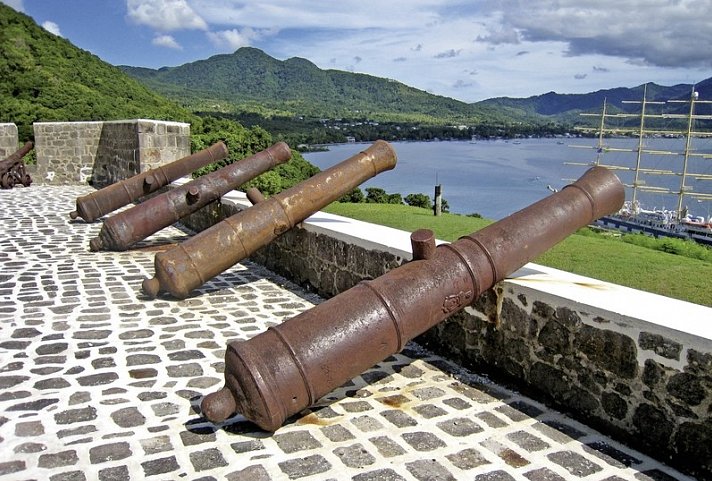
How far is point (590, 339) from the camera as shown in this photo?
3.31 metres

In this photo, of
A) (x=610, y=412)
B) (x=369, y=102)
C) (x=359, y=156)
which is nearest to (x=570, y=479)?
(x=610, y=412)

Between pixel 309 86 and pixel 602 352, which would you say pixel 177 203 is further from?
pixel 309 86

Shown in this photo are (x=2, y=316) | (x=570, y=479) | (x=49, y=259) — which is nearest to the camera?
(x=570, y=479)

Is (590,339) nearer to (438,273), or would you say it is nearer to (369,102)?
(438,273)

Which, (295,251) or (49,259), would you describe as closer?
(295,251)

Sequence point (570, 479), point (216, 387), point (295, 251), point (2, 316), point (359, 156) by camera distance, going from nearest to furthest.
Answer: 1. point (570, 479)
2. point (216, 387)
3. point (2, 316)
4. point (359, 156)
5. point (295, 251)

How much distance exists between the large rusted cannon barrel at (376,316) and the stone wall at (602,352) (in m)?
0.37

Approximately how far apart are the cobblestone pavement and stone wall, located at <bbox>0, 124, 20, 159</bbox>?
1097cm

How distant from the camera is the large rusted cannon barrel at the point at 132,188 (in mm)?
8727

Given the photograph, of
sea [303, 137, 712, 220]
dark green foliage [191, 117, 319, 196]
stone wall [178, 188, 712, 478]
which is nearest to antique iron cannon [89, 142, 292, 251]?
stone wall [178, 188, 712, 478]

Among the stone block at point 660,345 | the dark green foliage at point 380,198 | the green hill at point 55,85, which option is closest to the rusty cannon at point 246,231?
the stone block at point 660,345

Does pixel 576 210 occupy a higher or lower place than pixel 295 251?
higher

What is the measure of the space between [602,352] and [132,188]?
723 centimetres

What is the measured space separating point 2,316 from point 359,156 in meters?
3.32
